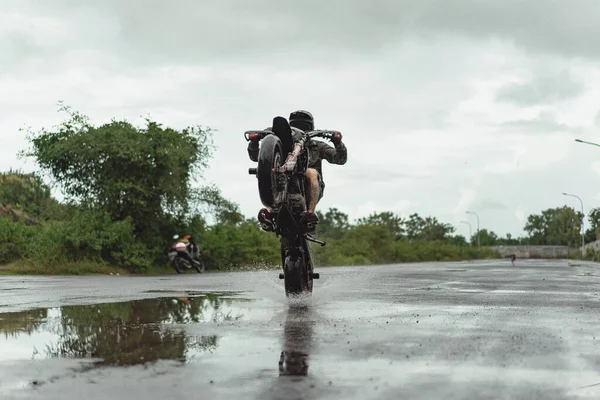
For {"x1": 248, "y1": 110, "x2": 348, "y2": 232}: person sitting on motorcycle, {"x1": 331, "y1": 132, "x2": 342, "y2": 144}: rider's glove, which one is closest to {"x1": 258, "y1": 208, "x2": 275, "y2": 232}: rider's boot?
{"x1": 248, "y1": 110, "x2": 348, "y2": 232}: person sitting on motorcycle

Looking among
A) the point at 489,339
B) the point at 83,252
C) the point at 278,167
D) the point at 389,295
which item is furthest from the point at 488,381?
the point at 83,252

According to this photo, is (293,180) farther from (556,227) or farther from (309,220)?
(556,227)

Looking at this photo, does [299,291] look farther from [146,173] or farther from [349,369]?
[146,173]

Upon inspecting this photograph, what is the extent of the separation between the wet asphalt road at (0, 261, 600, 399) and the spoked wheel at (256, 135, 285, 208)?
1202 mm

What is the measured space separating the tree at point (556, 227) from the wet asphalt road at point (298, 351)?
17786 centimetres

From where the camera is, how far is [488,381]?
13.8ft

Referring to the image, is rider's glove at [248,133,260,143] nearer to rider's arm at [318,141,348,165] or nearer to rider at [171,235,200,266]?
rider's arm at [318,141,348,165]

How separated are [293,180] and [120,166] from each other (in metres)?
Result: 22.2

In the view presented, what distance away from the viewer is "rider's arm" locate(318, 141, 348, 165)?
1016cm

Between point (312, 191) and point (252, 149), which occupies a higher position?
point (252, 149)

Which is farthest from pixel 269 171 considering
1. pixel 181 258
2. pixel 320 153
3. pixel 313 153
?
pixel 181 258

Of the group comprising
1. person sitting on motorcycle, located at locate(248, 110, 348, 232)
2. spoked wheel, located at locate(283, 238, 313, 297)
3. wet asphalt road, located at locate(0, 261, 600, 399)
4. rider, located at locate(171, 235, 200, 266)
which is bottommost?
wet asphalt road, located at locate(0, 261, 600, 399)

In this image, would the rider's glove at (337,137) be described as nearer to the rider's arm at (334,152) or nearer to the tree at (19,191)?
the rider's arm at (334,152)

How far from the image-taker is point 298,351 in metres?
5.26
